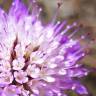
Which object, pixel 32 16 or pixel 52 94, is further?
pixel 32 16

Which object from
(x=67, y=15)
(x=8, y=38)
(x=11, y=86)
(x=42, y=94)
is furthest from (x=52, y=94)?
(x=67, y=15)

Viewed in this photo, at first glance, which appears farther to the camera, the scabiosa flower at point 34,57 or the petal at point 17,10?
the petal at point 17,10

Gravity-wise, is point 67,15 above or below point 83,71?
above

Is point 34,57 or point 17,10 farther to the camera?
point 17,10

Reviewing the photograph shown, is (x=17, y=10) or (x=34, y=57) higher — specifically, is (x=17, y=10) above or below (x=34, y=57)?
above

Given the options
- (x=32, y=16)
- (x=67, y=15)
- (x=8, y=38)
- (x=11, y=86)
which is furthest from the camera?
(x=67, y=15)

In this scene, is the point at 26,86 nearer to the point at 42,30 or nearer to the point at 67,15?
the point at 42,30

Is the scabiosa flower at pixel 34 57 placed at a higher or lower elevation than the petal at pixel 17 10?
lower

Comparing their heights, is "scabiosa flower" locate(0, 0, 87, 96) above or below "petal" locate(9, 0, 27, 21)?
below
